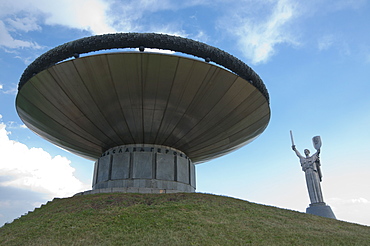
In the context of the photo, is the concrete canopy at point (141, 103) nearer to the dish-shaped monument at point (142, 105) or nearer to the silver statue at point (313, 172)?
the dish-shaped monument at point (142, 105)

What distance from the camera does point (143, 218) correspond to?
980 centimetres

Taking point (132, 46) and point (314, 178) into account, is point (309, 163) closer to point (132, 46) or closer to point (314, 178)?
point (314, 178)

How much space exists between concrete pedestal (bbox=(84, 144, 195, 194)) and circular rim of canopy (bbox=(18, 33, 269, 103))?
24.9 ft

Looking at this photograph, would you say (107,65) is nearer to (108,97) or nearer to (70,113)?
(108,97)

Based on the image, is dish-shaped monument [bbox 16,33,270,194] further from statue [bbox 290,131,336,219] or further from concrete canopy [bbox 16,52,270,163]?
statue [bbox 290,131,336,219]

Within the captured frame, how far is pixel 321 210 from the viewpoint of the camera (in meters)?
18.2

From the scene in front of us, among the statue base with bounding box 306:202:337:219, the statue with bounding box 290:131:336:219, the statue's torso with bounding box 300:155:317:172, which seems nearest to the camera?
the statue base with bounding box 306:202:337:219

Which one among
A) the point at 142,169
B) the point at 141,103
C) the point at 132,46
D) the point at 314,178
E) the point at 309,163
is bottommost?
the point at 314,178

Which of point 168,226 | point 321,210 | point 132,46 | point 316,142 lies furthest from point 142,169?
point 316,142

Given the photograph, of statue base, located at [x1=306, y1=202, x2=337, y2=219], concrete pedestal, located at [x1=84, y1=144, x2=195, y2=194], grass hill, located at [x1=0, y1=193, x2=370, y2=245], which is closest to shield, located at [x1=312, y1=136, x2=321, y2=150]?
statue base, located at [x1=306, y1=202, x2=337, y2=219]

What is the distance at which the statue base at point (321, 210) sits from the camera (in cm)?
1804

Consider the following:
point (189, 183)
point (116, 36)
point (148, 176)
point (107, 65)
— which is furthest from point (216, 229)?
point (189, 183)

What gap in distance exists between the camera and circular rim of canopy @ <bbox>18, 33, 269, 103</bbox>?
1184 cm

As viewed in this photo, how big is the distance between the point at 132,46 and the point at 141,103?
3.48 m
